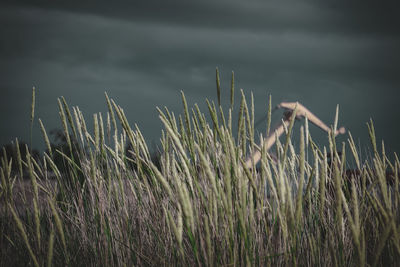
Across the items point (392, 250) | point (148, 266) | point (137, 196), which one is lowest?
point (148, 266)

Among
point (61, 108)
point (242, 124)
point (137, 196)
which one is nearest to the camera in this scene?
point (242, 124)

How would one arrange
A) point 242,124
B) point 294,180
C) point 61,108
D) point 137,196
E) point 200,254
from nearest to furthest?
point 200,254, point 242,124, point 61,108, point 294,180, point 137,196

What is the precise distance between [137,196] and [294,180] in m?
0.81

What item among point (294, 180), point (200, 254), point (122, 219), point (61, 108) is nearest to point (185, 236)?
point (200, 254)

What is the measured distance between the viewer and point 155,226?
1.66 m

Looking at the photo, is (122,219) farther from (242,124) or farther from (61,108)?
(242,124)

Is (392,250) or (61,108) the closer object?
(392,250)

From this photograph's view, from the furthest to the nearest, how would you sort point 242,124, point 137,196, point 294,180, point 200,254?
point 137,196, point 294,180, point 242,124, point 200,254

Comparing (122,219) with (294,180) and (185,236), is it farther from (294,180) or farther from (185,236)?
(294,180)

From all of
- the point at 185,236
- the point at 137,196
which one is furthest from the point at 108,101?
the point at 185,236

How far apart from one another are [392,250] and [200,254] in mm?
732

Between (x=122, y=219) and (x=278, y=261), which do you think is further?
(x=122, y=219)

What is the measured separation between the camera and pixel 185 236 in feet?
5.03

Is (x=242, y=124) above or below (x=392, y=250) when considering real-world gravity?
above
